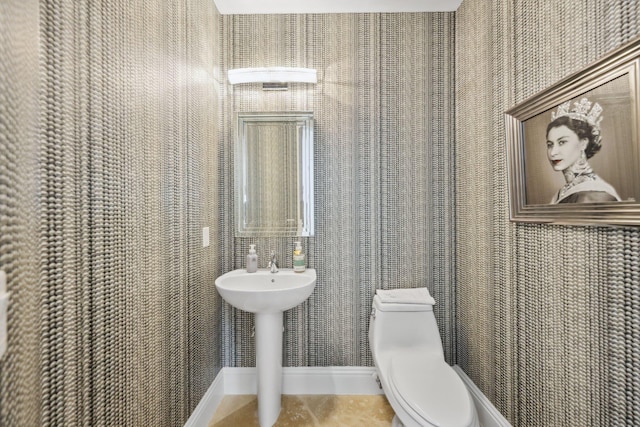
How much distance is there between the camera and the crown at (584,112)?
903 millimetres

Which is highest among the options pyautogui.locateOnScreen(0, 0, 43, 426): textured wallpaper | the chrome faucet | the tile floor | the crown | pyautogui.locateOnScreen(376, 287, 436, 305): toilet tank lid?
the crown

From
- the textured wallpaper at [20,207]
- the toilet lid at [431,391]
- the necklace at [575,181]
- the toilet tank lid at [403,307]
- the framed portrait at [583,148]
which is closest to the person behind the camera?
the textured wallpaper at [20,207]

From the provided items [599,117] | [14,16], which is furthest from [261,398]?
[599,117]

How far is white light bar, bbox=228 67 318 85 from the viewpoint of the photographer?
69.4 inches

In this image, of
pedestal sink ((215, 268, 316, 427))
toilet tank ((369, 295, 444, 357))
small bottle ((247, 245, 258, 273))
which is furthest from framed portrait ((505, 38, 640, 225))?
small bottle ((247, 245, 258, 273))

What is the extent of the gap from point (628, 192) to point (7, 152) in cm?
151

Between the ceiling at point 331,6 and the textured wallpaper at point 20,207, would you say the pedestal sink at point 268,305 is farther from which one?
the ceiling at point 331,6

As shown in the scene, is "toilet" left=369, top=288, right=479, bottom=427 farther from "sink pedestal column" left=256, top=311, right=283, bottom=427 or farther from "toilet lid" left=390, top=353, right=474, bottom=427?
"sink pedestal column" left=256, top=311, right=283, bottom=427

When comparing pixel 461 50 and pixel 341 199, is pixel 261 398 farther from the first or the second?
pixel 461 50

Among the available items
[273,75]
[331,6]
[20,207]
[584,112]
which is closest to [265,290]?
[20,207]

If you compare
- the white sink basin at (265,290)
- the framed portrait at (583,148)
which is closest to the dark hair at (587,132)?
the framed portrait at (583,148)

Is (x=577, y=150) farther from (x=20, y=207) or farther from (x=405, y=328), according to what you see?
(x=20, y=207)

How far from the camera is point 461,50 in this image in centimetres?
180

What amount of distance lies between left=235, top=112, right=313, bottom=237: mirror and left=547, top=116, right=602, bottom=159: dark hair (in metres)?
1.25
